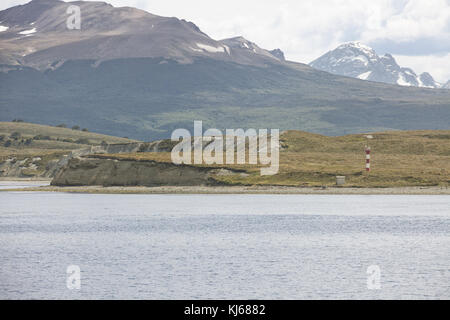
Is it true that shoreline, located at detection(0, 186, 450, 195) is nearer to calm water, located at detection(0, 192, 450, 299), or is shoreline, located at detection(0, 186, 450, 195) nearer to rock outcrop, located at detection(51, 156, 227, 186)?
rock outcrop, located at detection(51, 156, 227, 186)

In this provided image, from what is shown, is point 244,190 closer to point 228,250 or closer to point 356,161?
point 356,161

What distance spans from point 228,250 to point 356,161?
91226mm

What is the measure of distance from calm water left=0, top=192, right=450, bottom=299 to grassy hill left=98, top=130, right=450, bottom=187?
1865cm

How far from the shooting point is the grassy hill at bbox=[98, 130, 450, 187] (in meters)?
131

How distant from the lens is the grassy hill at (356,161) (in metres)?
131

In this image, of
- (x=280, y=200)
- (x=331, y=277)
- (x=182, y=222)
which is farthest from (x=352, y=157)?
(x=331, y=277)

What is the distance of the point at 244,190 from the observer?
433 ft

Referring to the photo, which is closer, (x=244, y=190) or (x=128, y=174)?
(x=244, y=190)
